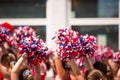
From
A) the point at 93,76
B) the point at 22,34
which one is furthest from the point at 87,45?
the point at 22,34

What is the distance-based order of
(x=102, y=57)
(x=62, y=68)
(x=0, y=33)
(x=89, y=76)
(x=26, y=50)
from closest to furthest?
(x=89, y=76), (x=26, y=50), (x=62, y=68), (x=0, y=33), (x=102, y=57)

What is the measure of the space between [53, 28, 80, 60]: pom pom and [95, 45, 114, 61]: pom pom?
2.17 m

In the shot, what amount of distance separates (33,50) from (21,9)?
3820 millimetres

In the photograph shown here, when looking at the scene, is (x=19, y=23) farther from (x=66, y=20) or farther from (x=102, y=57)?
(x=102, y=57)

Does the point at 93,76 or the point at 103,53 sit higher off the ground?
the point at 93,76

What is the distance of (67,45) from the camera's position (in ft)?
14.4

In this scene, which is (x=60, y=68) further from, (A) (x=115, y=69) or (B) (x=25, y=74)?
(A) (x=115, y=69)

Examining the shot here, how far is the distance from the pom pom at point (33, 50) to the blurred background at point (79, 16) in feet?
11.1

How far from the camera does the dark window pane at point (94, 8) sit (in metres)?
8.02

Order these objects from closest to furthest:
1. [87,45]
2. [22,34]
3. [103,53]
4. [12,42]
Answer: [87,45], [22,34], [12,42], [103,53]

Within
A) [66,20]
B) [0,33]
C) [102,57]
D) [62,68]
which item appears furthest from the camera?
[66,20]

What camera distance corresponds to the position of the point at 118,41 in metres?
8.02

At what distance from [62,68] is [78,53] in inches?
13.2

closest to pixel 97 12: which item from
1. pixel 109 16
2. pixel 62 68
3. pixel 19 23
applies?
pixel 109 16
